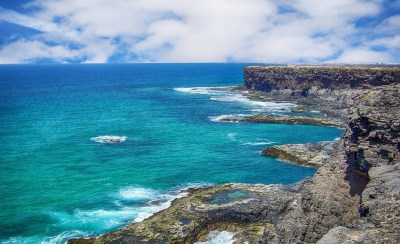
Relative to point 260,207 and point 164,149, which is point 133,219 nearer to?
point 260,207

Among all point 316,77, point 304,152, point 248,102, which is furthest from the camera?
point 316,77

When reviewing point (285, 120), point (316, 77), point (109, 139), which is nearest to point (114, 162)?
point (109, 139)

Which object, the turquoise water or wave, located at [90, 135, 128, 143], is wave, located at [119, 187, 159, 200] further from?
wave, located at [90, 135, 128, 143]

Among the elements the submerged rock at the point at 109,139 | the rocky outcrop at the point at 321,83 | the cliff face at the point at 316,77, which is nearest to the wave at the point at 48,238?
the submerged rock at the point at 109,139

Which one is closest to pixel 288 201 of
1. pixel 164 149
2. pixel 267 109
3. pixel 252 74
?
pixel 164 149

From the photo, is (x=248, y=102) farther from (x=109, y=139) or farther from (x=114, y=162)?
(x=114, y=162)

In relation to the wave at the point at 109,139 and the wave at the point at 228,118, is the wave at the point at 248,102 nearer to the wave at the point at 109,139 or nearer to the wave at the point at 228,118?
the wave at the point at 228,118

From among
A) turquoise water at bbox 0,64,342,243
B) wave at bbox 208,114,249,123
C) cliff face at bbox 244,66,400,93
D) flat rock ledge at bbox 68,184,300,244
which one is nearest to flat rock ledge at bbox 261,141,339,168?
turquoise water at bbox 0,64,342,243
